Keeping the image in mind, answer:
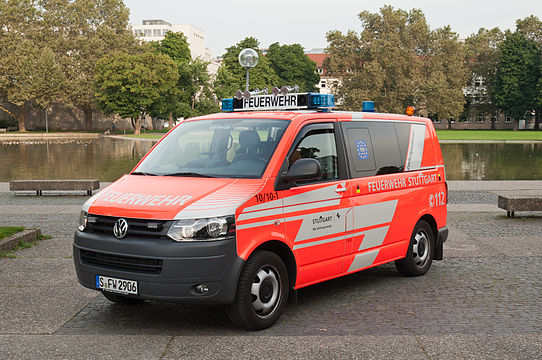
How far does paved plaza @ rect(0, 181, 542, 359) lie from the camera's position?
4.95m

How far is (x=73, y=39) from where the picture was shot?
8456 cm

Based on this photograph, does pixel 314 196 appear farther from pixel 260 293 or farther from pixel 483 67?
pixel 483 67

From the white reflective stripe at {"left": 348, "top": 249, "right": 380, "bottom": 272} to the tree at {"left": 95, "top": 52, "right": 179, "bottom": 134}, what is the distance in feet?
220

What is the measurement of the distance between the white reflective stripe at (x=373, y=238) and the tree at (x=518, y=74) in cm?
9483

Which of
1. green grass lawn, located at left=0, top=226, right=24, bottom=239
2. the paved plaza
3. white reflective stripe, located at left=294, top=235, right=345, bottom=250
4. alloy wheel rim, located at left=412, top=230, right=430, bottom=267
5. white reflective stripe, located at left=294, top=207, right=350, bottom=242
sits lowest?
the paved plaza

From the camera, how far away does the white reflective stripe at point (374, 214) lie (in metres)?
6.56

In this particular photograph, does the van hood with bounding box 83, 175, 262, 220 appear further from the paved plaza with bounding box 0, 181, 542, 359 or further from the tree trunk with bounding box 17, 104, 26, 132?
the tree trunk with bounding box 17, 104, 26, 132

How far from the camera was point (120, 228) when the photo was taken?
5.25 meters

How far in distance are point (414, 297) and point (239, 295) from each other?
7.55ft

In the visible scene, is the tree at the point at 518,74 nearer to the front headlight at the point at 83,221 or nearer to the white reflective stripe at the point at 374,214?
the white reflective stripe at the point at 374,214

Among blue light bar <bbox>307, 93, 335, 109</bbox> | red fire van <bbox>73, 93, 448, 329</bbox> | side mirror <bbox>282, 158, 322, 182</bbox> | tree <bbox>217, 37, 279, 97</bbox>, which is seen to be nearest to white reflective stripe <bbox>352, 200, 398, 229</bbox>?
red fire van <bbox>73, 93, 448, 329</bbox>

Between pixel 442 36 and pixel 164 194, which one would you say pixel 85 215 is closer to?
pixel 164 194

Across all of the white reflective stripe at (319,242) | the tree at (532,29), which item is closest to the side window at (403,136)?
the white reflective stripe at (319,242)

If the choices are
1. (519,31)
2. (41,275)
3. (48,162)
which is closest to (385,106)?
(519,31)
